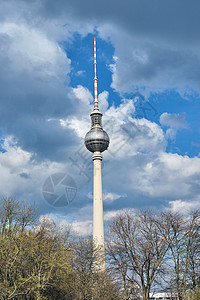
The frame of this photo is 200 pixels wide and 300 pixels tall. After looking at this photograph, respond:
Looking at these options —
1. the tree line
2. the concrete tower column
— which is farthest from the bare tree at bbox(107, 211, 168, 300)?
the concrete tower column

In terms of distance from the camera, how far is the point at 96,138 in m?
91.4

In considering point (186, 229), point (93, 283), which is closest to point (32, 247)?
point (93, 283)

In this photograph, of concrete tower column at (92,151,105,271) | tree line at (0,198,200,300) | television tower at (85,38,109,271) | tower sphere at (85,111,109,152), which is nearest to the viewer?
tree line at (0,198,200,300)

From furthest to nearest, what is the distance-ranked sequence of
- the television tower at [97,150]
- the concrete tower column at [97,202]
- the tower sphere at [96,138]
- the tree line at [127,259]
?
the tower sphere at [96,138], the television tower at [97,150], the concrete tower column at [97,202], the tree line at [127,259]

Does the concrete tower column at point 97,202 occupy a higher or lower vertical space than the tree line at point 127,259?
higher

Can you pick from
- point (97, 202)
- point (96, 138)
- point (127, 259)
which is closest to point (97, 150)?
point (96, 138)

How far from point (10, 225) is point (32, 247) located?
8317mm

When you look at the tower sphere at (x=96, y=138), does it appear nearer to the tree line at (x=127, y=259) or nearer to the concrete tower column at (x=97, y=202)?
the concrete tower column at (x=97, y=202)

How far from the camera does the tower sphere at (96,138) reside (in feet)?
301

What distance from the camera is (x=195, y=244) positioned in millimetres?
43594

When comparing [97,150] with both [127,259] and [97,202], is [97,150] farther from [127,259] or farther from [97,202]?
[127,259]

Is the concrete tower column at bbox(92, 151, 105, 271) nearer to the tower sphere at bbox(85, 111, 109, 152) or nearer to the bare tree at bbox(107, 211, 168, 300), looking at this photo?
the tower sphere at bbox(85, 111, 109, 152)

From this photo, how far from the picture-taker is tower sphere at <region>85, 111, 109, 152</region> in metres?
91.6

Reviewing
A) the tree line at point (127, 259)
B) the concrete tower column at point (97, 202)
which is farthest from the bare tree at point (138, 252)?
the concrete tower column at point (97, 202)
